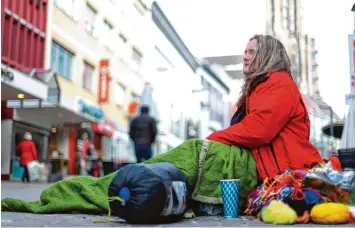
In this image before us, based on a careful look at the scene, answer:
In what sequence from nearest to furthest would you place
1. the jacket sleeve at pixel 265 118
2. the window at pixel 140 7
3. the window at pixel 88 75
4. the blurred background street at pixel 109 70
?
the jacket sleeve at pixel 265 118 < the blurred background street at pixel 109 70 < the window at pixel 88 75 < the window at pixel 140 7

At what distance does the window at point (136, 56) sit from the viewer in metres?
24.0

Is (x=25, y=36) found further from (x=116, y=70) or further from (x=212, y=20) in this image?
(x=212, y=20)

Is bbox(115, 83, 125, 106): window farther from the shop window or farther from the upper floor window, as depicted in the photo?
the upper floor window

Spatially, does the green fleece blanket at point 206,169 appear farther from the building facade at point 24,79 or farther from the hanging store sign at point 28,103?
the hanging store sign at point 28,103

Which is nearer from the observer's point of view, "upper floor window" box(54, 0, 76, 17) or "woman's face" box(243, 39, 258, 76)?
"woman's face" box(243, 39, 258, 76)

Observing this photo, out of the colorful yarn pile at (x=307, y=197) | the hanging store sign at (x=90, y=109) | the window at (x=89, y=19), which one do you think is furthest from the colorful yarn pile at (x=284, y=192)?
the hanging store sign at (x=90, y=109)

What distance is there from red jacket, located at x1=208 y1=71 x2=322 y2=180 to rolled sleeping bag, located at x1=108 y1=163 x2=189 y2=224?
1.62ft

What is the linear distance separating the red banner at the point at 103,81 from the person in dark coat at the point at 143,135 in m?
11.5

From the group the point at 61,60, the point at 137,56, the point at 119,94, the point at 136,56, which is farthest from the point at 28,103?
the point at 137,56

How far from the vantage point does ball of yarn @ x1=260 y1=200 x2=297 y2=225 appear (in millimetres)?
2361

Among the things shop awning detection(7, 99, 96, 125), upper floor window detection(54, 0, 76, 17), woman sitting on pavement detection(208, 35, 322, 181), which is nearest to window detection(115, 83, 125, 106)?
shop awning detection(7, 99, 96, 125)

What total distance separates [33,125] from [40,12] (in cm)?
287

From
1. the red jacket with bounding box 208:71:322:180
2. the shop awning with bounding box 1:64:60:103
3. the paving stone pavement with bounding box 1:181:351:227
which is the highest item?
the shop awning with bounding box 1:64:60:103

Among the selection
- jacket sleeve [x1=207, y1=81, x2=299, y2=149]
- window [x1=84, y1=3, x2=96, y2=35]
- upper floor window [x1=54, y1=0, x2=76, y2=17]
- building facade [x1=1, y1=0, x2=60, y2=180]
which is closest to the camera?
jacket sleeve [x1=207, y1=81, x2=299, y2=149]
